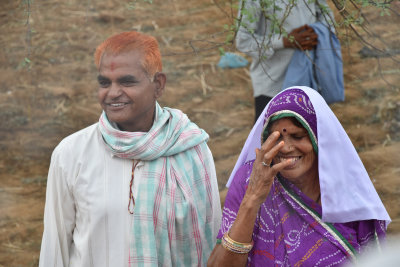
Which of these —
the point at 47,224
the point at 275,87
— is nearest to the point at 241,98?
the point at 275,87

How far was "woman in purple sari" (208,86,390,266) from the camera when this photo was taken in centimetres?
290

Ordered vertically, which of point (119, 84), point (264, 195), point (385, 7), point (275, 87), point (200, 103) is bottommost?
point (200, 103)

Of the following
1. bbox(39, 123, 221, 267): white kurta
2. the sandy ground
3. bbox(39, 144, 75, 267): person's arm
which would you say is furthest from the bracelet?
the sandy ground

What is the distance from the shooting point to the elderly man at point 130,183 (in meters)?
3.19

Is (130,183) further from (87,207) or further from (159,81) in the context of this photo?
(159,81)

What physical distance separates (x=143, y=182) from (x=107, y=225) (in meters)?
0.27

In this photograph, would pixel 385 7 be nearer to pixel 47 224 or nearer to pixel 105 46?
pixel 105 46

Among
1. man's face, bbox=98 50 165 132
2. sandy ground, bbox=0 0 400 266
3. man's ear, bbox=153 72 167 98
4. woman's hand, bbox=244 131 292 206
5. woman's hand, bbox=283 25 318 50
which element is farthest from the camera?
sandy ground, bbox=0 0 400 266

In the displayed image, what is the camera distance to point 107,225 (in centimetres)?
318

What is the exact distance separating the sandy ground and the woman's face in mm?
3123

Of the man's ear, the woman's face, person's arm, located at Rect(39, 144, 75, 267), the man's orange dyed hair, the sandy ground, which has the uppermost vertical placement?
the man's orange dyed hair

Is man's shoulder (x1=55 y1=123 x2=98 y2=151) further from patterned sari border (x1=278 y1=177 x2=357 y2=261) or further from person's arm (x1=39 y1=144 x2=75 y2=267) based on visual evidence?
patterned sari border (x1=278 y1=177 x2=357 y2=261)

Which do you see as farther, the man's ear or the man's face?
the man's ear

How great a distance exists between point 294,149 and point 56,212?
3.86 feet
